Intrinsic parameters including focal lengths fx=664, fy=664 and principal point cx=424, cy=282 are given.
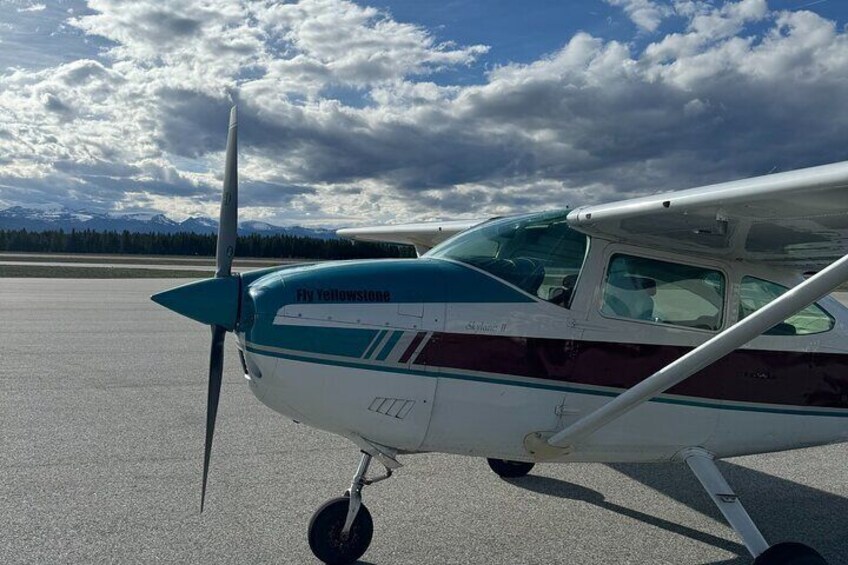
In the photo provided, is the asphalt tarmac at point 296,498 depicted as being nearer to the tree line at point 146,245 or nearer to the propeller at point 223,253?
the propeller at point 223,253

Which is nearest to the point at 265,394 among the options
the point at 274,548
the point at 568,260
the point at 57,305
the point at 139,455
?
the point at 274,548

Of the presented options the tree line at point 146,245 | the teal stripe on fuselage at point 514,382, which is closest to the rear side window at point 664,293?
the teal stripe on fuselage at point 514,382

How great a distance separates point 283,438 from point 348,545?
8.67ft

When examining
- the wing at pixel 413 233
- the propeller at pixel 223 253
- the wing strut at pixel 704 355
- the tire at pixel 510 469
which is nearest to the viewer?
the wing strut at pixel 704 355

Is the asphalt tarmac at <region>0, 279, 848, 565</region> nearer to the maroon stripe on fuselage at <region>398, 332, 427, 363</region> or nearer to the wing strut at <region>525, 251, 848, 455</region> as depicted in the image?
the wing strut at <region>525, 251, 848, 455</region>

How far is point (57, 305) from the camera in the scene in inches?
701

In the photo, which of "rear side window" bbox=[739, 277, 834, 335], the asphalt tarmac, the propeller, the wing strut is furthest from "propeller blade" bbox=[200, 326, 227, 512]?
"rear side window" bbox=[739, 277, 834, 335]

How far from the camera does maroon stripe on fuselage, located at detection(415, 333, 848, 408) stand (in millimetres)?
3701

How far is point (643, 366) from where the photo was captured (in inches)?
157

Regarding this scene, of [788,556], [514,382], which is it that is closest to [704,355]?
[514,382]

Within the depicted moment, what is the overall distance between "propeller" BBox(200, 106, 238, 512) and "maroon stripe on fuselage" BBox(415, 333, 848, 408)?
3.77 ft

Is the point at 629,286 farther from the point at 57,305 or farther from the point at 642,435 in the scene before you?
the point at 57,305

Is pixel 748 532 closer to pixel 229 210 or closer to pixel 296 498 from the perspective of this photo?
pixel 296 498

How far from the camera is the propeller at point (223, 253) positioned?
3.76 metres
